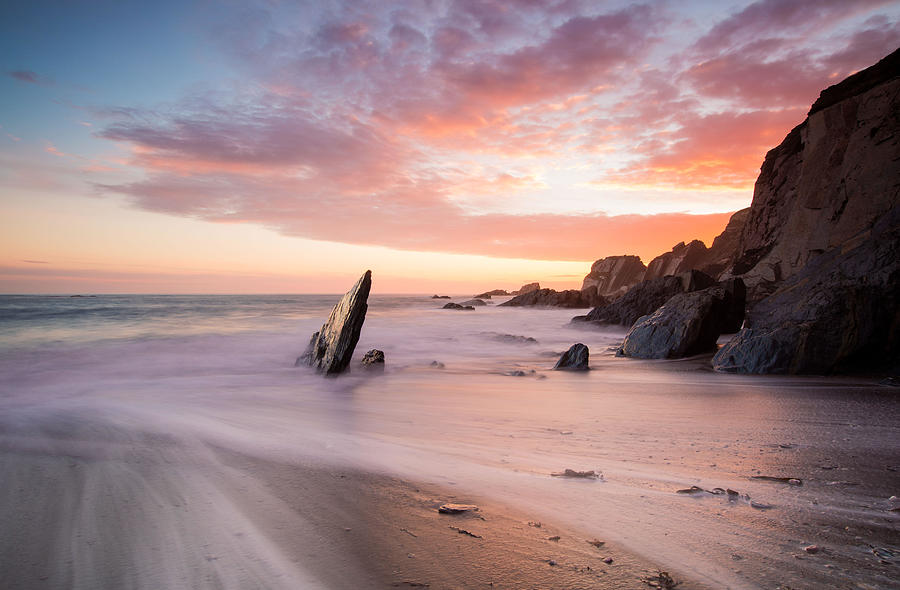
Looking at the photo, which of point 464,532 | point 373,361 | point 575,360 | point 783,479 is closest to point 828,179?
point 575,360

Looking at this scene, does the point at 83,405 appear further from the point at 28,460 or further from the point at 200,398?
the point at 28,460

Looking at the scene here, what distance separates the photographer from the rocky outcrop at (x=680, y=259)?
45769 mm

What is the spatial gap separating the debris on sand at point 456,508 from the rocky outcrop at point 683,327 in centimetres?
807

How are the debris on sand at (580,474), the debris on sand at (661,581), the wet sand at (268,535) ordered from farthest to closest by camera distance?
the debris on sand at (580,474), the wet sand at (268,535), the debris on sand at (661,581)

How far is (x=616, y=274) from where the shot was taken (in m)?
64.7

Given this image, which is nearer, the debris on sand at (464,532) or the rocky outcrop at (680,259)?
the debris on sand at (464,532)

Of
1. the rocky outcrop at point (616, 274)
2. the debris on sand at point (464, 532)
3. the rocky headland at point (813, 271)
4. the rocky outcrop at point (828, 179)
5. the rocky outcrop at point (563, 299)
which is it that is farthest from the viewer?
the rocky outcrop at point (616, 274)

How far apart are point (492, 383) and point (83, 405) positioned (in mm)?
5828

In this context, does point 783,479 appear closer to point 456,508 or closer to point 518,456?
point 518,456

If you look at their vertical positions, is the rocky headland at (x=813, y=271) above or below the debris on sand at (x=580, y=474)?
above

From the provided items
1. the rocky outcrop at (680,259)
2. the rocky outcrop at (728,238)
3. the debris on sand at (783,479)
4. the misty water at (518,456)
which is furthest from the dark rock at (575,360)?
the rocky outcrop at (728,238)

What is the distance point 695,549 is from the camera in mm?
1859

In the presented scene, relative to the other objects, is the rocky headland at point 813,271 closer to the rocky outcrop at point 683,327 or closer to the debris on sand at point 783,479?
the rocky outcrop at point 683,327

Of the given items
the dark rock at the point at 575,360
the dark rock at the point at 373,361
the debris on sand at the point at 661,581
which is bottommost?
the dark rock at the point at 373,361
